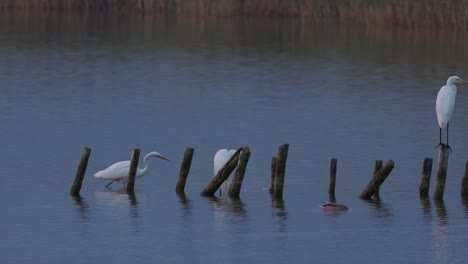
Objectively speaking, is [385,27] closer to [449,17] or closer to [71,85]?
[449,17]

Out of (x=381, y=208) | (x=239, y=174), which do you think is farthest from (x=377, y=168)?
(x=239, y=174)

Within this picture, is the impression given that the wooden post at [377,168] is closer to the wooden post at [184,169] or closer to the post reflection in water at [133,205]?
the wooden post at [184,169]

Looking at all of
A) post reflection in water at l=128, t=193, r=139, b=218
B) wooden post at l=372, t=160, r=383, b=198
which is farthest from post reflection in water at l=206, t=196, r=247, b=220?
wooden post at l=372, t=160, r=383, b=198

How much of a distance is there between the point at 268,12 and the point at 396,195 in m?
28.7

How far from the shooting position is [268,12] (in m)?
48.0

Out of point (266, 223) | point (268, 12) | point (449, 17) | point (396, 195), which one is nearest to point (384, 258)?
point (266, 223)

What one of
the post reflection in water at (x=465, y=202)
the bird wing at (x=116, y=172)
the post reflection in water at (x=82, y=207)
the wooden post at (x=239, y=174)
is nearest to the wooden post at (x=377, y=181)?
the post reflection in water at (x=465, y=202)

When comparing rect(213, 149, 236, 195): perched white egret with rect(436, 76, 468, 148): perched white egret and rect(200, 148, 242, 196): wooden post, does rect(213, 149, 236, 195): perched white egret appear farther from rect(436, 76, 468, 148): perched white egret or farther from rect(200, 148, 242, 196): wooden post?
rect(436, 76, 468, 148): perched white egret

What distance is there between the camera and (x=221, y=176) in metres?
18.9

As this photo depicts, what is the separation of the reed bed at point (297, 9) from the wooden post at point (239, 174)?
75.1ft

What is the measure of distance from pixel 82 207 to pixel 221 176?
185 centimetres

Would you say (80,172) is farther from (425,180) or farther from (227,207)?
(425,180)

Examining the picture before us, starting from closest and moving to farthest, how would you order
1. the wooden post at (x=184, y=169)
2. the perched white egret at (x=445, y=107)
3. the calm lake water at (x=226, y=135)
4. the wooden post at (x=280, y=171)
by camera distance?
the calm lake water at (x=226, y=135) → the wooden post at (x=280, y=171) → the wooden post at (x=184, y=169) → the perched white egret at (x=445, y=107)

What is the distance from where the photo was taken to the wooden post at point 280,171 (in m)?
18.2
